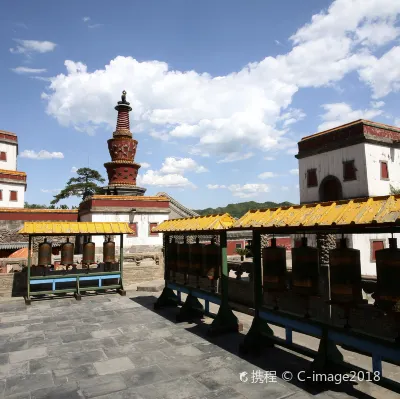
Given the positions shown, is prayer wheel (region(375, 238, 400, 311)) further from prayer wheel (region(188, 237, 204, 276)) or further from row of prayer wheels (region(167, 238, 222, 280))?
prayer wheel (region(188, 237, 204, 276))

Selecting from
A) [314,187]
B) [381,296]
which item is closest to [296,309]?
[381,296]

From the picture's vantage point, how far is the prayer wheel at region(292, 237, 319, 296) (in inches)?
245

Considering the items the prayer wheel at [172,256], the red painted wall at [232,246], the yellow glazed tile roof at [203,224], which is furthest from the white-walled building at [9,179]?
the yellow glazed tile roof at [203,224]

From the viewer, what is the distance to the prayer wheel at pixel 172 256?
11.4 m

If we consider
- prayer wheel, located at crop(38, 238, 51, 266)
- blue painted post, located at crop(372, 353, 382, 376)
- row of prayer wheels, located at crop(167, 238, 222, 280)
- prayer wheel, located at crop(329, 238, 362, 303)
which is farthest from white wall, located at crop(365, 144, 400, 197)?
prayer wheel, located at crop(38, 238, 51, 266)

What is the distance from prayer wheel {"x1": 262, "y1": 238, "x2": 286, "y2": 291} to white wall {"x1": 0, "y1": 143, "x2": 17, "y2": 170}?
115 ft

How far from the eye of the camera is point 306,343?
824 cm

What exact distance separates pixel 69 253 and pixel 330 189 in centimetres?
2063

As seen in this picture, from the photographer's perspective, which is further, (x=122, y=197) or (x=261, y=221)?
(x=122, y=197)

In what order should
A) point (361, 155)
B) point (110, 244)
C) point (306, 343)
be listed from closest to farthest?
1. point (306, 343)
2. point (110, 244)
3. point (361, 155)

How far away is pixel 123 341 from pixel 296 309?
444 centimetres

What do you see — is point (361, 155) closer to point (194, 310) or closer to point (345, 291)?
point (194, 310)

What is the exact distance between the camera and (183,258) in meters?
10.8

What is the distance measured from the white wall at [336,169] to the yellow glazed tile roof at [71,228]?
17699 mm
